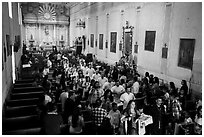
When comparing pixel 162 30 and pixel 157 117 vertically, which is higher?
pixel 162 30

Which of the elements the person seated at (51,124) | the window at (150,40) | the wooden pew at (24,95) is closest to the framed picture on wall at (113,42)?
the window at (150,40)

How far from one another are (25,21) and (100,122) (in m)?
21.5

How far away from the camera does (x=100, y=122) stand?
211 inches

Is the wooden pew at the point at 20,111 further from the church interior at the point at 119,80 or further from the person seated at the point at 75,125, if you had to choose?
the person seated at the point at 75,125

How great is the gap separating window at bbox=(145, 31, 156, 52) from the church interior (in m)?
0.05

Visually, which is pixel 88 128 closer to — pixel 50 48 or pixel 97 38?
pixel 97 38

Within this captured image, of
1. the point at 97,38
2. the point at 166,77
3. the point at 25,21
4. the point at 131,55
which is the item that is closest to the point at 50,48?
the point at 25,21

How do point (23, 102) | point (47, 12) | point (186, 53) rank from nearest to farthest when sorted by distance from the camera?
point (23, 102)
point (186, 53)
point (47, 12)

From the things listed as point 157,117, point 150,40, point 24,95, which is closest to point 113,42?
point 150,40

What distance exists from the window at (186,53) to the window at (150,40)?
196 centimetres

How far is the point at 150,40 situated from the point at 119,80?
10.2ft

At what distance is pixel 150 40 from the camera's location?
37.3 ft

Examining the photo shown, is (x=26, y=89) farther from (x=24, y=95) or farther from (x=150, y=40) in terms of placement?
(x=150, y=40)

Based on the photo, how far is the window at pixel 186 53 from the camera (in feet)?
28.7
